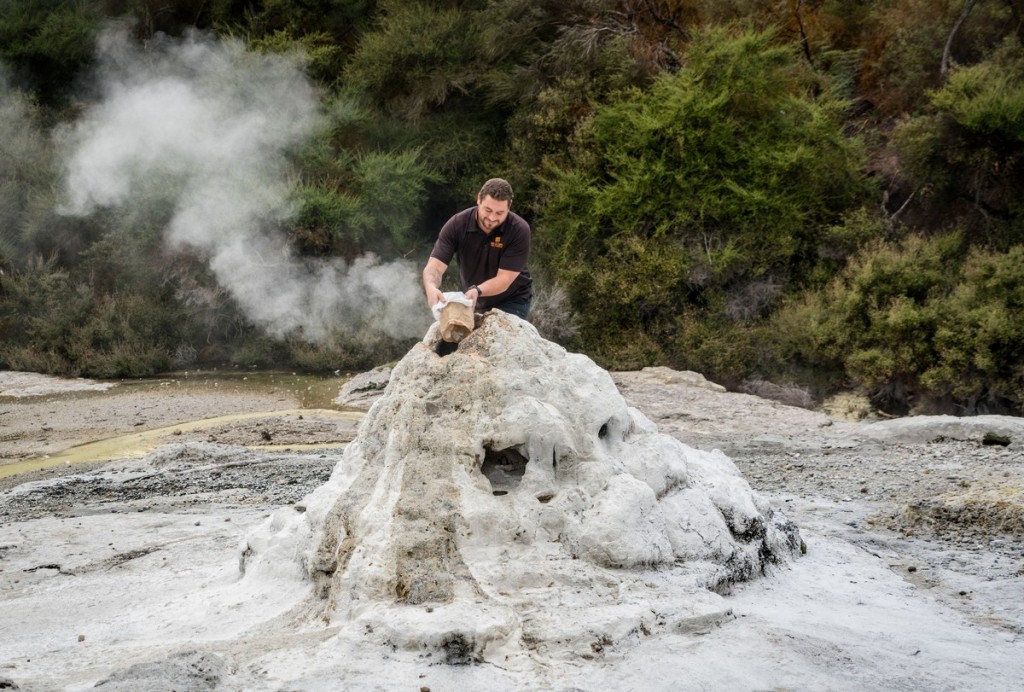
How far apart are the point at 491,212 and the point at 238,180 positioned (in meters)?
12.6

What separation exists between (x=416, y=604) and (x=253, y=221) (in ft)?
44.7

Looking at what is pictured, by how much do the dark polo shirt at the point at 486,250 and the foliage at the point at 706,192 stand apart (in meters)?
10.4

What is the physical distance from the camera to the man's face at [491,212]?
5012 mm

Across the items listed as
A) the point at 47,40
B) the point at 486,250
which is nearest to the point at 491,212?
the point at 486,250

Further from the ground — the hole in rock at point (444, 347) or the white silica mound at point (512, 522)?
the hole in rock at point (444, 347)

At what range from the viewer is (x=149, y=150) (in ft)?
56.1

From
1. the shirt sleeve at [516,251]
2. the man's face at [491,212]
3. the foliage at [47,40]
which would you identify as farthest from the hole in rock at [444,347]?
the foliage at [47,40]

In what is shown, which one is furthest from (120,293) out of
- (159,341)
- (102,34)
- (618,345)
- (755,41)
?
(755,41)

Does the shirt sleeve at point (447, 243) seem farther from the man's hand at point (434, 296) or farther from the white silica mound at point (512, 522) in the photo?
the white silica mound at point (512, 522)

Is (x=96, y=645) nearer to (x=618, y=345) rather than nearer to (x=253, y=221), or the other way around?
(x=618, y=345)

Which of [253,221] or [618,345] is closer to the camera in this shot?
[618,345]

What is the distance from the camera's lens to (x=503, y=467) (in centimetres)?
459

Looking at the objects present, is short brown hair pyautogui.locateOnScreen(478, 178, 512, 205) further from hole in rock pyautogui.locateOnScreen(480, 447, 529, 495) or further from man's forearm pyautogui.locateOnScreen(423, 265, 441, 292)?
hole in rock pyautogui.locateOnScreen(480, 447, 529, 495)

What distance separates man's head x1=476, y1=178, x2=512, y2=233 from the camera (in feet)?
16.4
